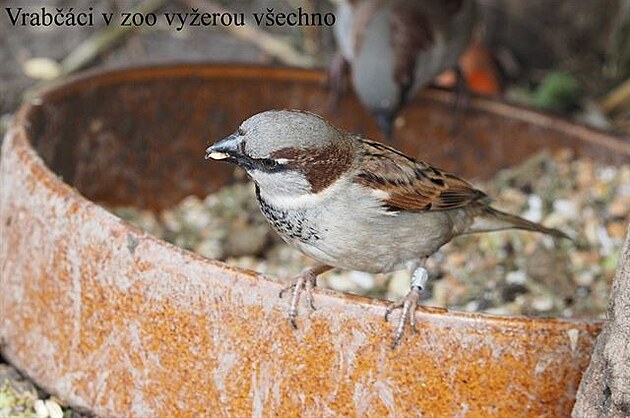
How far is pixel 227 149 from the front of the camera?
269 cm

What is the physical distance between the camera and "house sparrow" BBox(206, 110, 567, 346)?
2.73 metres

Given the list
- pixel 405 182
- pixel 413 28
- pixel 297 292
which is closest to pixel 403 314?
pixel 297 292

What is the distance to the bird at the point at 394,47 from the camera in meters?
4.67

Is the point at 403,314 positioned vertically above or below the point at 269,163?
below

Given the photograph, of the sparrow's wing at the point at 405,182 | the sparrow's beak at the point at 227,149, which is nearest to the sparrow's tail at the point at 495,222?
the sparrow's wing at the point at 405,182

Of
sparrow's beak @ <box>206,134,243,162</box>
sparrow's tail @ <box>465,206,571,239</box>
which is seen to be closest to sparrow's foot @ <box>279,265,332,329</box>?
sparrow's beak @ <box>206,134,243,162</box>

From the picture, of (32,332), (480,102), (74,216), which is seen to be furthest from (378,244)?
(480,102)

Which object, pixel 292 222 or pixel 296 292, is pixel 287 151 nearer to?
pixel 292 222

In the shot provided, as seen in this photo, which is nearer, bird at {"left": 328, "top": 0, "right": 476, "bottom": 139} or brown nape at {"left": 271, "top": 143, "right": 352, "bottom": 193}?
brown nape at {"left": 271, "top": 143, "right": 352, "bottom": 193}

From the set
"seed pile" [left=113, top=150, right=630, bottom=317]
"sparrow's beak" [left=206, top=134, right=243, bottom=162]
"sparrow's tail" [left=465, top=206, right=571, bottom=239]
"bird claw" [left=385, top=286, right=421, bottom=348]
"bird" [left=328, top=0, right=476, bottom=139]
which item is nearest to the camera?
"sparrow's beak" [left=206, top=134, right=243, bottom=162]

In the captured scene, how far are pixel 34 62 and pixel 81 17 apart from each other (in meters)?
0.44

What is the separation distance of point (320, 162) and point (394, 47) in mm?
2098

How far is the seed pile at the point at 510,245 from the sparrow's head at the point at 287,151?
1427 millimetres

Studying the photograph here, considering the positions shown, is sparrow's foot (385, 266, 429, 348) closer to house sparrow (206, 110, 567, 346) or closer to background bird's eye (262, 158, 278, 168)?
house sparrow (206, 110, 567, 346)
